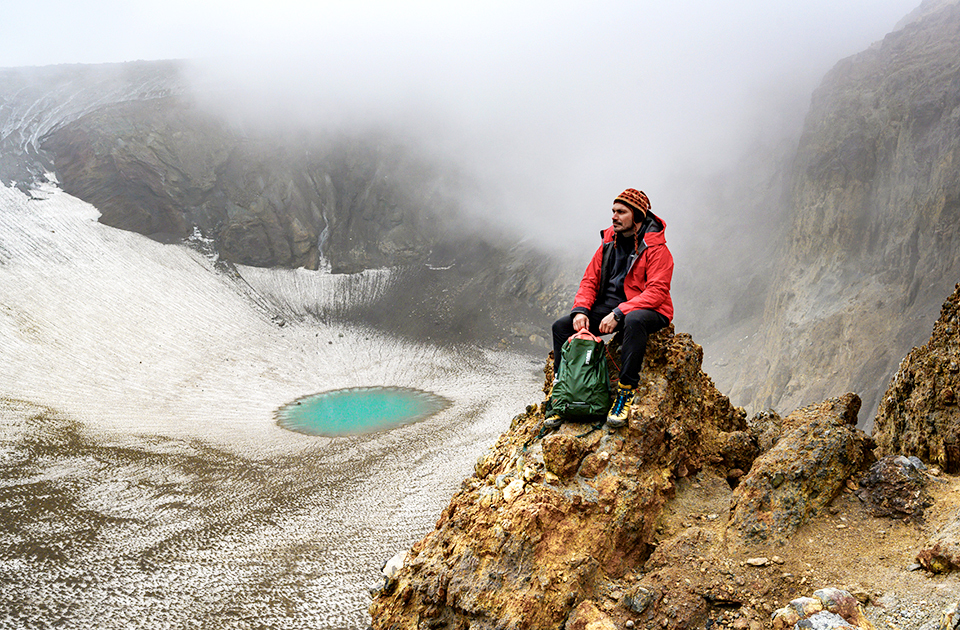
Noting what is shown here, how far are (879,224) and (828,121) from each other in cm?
745

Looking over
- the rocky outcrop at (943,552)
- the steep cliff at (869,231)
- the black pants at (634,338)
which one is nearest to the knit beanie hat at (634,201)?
the black pants at (634,338)

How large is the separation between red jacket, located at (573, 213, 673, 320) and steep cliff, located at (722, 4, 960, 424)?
10.8m

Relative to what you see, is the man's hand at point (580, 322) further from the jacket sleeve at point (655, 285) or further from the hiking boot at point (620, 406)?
the hiking boot at point (620, 406)

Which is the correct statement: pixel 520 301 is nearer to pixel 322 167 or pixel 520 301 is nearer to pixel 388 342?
pixel 388 342

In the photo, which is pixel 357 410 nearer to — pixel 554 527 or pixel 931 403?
pixel 554 527

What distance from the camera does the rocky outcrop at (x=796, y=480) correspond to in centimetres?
350

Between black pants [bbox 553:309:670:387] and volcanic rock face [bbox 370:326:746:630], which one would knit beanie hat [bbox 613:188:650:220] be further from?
volcanic rock face [bbox 370:326:746:630]

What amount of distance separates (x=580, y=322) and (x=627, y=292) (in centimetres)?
56

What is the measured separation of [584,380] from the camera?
4.33 m

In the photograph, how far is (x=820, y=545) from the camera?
3287 millimetres

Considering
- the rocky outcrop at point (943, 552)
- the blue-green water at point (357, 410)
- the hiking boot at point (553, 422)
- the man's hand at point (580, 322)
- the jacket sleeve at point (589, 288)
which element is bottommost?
the blue-green water at point (357, 410)

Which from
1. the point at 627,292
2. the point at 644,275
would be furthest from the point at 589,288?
the point at 644,275

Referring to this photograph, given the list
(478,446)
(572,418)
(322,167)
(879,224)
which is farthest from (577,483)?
(322,167)

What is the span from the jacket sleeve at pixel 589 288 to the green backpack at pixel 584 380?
0.59 meters
